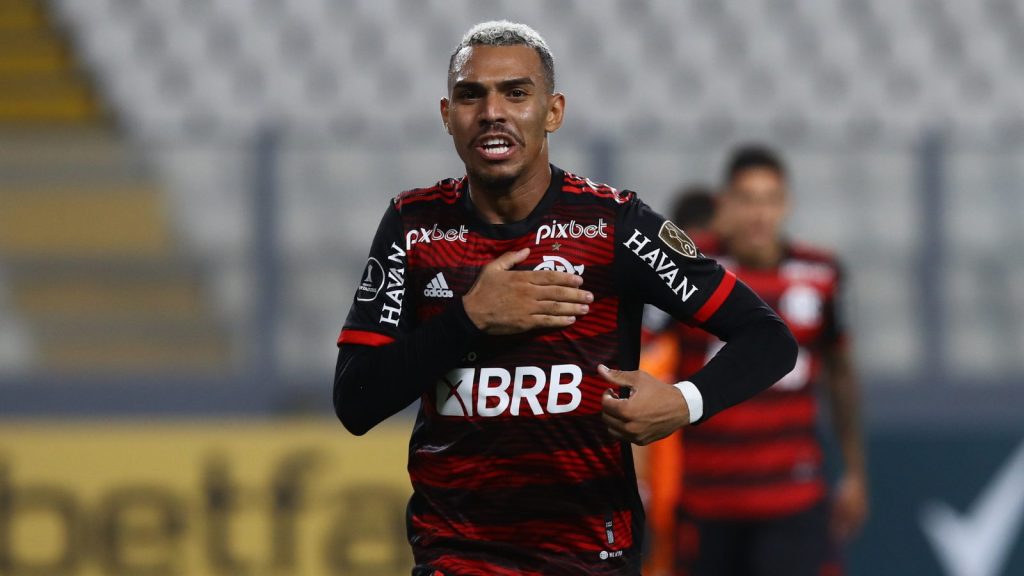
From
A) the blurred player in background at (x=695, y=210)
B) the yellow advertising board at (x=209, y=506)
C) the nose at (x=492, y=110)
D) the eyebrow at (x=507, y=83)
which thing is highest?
the blurred player in background at (x=695, y=210)

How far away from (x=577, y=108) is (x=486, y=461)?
25.1ft

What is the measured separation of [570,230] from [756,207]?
2.88 metres

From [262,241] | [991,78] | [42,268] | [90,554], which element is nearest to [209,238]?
[262,241]

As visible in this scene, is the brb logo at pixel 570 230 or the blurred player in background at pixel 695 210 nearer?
the brb logo at pixel 570 230

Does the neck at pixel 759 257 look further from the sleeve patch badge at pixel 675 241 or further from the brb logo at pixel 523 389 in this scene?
the brb logo at pixel 523 389

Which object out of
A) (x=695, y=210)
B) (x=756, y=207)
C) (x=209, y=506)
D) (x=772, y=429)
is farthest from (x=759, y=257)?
(x=209, y=506)

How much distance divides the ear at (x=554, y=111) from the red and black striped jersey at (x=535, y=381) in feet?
0.42

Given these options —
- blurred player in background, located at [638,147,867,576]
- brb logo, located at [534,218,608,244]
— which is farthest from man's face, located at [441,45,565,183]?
blurred player in background, located at [638,147,867,576]

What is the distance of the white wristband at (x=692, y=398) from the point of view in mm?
3086

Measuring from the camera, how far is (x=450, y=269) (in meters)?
3.22

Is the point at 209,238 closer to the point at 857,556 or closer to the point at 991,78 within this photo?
the point at 857,556

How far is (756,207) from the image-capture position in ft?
19.6

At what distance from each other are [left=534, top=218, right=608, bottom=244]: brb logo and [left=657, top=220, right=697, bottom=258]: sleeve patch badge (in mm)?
116

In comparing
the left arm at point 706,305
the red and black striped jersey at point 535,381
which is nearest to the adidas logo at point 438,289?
the red and black striped jersey at point 535,381
